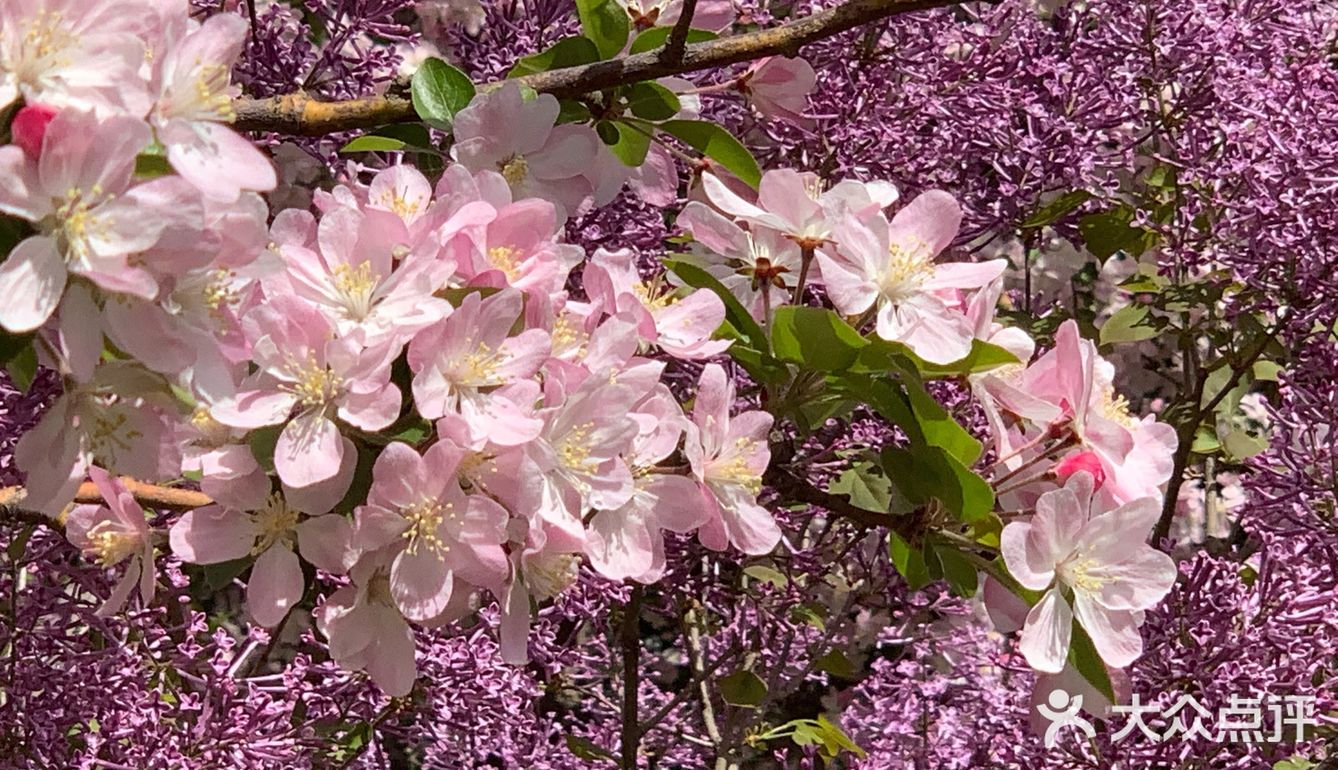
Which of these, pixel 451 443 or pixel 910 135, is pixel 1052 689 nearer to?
pixel 451 443

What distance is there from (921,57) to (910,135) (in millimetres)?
81

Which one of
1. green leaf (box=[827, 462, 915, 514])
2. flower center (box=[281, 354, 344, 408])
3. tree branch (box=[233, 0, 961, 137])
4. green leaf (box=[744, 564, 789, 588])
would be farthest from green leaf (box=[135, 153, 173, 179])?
green leaf (box=[744, 564, 789, 588])

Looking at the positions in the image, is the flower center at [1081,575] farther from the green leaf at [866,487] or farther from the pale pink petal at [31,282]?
the pale pink petal at [31,282]

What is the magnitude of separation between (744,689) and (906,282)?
0.58 m

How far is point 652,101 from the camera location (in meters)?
0.72

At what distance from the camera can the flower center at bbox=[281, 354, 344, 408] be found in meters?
0.50

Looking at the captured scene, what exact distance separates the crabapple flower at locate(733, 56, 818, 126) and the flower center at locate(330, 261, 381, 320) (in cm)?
38

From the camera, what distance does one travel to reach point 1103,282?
177cm

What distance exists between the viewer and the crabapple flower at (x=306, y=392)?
493 millimetres

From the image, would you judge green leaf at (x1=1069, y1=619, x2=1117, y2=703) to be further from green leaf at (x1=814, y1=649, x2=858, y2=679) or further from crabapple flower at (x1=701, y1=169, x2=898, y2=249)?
green leaf at (x1=814, y1=649, x2=858, y2=679)

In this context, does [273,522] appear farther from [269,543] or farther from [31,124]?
[31,124]

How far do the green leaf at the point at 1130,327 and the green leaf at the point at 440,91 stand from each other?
85 cm

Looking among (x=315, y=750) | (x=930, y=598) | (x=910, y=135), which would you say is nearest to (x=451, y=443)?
(x=315, y=750)

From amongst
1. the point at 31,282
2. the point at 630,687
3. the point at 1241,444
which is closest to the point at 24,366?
the point at 31,282
